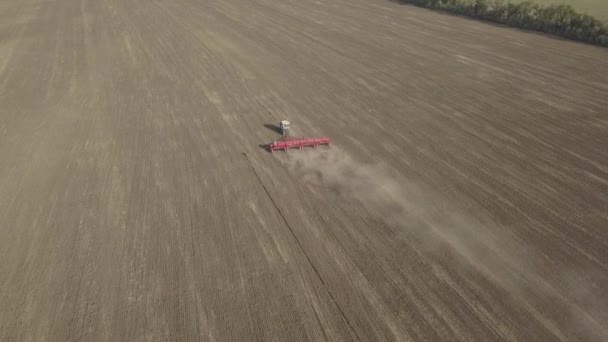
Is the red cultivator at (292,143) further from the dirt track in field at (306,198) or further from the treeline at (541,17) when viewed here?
the treeline at (541,17)

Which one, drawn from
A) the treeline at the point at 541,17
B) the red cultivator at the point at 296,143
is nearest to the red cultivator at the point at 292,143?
the red cultivator at the point at 296,143

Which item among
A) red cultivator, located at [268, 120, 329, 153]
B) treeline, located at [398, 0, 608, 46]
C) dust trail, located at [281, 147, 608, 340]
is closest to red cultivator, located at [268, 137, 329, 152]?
red cultivator, located at [268, 120, 329, 153]

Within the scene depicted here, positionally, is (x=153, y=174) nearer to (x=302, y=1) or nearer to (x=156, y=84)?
(x=156, y=84)

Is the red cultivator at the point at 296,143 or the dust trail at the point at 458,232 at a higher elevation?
the red cultivator at the point at 296,143

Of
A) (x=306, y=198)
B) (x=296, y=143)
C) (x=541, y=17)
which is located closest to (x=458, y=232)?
(x=306, y=198)

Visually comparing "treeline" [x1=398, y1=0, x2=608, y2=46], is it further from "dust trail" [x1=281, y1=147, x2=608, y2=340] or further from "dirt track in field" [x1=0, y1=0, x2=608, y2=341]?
"dust trail" [x1=281, y1=147, x2=608, y2=340]
